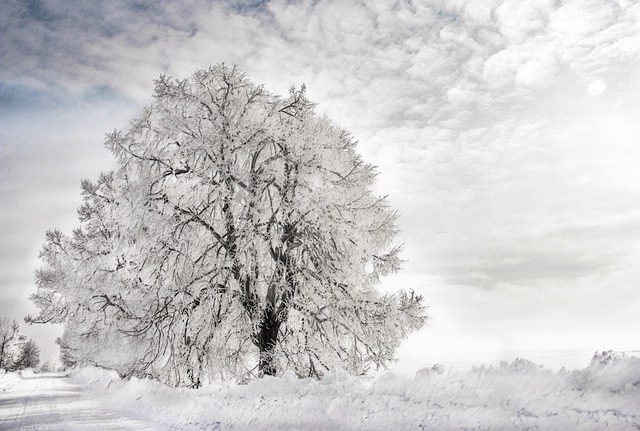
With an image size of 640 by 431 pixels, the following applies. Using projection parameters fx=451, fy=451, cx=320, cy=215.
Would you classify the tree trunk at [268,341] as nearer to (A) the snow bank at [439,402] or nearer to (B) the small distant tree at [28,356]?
(A) the snow bank at [439,402]

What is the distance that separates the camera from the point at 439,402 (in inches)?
235

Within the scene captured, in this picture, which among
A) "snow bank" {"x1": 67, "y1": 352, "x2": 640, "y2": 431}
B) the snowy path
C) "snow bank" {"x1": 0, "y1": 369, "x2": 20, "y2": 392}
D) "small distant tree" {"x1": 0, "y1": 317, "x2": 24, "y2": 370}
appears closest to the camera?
"snow bank" {"x1": 67, "y1": 352, "x2": 640, "y2": 431}

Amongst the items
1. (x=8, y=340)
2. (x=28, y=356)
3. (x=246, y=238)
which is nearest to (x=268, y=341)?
(x=246, y=238)

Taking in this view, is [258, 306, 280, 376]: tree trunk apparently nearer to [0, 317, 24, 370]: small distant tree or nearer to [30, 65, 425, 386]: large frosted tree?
[30, 65, 425, 386]: large frosted tree

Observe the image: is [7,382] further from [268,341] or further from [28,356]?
[28,356]

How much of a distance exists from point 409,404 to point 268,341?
674 centimetres


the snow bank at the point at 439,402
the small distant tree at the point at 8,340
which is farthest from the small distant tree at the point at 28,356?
the snow bank at the point at 439,402

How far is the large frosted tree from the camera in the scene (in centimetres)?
1175

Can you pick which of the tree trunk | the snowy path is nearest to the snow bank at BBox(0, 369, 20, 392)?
the snowy path

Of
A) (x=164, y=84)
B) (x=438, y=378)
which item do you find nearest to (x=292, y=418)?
(x=438, y=378)

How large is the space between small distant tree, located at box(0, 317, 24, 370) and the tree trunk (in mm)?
75198

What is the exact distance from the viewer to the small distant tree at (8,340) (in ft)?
231

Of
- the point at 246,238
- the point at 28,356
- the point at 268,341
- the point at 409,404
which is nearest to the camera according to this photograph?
the point at 409,404

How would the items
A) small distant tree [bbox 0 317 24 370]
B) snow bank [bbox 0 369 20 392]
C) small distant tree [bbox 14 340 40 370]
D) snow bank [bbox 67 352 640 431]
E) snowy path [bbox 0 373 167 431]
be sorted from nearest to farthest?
snow bank [bbox 67 352 640 431], snowy path [bbox 0 373 167 431], snow bank [bbox 0 369 20 392], small distant tree [bbox 0 317 24 370], small distant tree [bbox 14 340 40 370]
